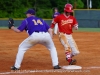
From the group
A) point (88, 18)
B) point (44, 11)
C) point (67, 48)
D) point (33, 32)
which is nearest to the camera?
point (33, 32)

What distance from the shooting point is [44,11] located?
51094 millimetres

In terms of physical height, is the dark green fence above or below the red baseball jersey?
below

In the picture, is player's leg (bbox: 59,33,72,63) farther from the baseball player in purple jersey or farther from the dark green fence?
the dark green fence

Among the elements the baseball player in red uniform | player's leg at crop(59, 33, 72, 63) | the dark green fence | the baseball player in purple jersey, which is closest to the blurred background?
the dark green fence

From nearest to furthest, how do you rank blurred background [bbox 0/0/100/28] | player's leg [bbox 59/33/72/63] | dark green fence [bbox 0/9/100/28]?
player's leg [bbox 59/33/72/63] → dark green fence [bbox 0/9/100/28] → blurred background [bbox 0/0/100/28]

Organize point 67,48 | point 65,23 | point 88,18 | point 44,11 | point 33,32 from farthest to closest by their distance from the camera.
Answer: point 44,11 → point 88,18 → point 65,23 → point 67,48 → point 33,32

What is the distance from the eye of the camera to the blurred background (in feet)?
109

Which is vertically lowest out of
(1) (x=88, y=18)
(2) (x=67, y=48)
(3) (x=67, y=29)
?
(1) (x=88, y=18)

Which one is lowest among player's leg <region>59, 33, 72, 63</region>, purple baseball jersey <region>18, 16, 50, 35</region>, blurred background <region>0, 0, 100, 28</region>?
blurred background <region>0, 0, 100, 28</region>

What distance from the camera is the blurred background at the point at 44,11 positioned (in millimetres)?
33344

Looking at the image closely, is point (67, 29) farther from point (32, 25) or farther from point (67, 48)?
point (32, 25)

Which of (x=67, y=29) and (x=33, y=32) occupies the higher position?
(x=33, y=32)

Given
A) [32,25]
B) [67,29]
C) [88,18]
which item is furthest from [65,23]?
[88,18]

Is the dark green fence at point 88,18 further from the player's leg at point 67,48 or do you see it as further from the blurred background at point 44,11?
the player's leg at point 67,48
